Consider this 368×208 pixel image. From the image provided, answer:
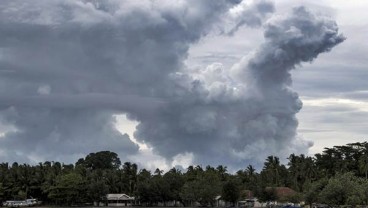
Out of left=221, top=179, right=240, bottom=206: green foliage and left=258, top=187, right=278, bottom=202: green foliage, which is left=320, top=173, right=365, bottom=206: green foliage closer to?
left=258, top=187, right=278, bottom=202: green foliage

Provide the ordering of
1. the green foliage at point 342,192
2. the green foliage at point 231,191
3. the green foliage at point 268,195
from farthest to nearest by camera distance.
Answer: the green foliage at point 231,191 < the green foliage at point 268,195 < the green foliage at point 342,192

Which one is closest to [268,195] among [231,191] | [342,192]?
[231,191]

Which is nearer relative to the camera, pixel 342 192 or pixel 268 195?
pixel 342 192

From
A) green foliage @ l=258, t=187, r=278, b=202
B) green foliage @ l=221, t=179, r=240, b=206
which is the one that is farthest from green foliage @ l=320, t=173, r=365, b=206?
green foliage @ l=221, t=179, r=240, b=206

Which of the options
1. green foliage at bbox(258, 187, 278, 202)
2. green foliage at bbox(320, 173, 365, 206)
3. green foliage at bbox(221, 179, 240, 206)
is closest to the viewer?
green foliage at bbox(320, 173, 365, 206)

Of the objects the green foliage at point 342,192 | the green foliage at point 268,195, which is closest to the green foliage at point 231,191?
the green foliage at point 268,195

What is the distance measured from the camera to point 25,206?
19250 cm

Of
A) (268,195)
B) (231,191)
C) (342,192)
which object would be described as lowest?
(342,192)

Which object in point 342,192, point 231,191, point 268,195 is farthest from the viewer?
point 231,191

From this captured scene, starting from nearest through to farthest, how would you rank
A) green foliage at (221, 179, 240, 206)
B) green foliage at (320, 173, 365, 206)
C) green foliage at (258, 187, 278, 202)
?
1. green foliage at (320, 173, 365, 206)
2. green foliage at (258, 187, 278, 202)
3. green foliage at (221, 179, 240, 206)

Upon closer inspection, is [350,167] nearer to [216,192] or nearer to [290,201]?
[290,201]

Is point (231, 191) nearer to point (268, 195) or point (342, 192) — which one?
point (268, 195)

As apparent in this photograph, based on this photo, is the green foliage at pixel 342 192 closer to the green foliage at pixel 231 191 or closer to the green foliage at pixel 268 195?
the green foliage at pixel 268 195

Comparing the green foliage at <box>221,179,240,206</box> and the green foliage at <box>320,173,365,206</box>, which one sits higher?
the green foliage at <box>221,179,240,206</box>
